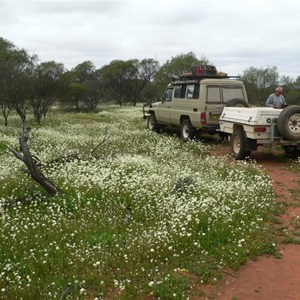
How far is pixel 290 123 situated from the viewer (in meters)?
11.6

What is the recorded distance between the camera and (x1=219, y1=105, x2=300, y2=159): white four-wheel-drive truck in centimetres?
1150

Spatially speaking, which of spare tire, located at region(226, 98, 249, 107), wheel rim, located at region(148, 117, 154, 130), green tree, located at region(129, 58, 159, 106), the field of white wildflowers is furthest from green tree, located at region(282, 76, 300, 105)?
the field of white wildflowers

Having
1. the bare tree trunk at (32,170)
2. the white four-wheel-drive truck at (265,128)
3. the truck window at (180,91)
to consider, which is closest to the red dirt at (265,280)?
the bare tree trunk at (32,170)

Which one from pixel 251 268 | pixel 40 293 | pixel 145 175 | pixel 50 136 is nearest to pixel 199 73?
pixel 50 136

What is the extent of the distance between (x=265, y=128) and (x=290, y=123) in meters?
0.73

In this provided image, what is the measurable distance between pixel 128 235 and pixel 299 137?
742cm

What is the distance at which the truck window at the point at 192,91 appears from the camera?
641 inches

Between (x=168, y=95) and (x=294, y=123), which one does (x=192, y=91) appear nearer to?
(x=168, y=95)

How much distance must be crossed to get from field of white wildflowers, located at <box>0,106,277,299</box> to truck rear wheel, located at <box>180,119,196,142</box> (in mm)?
6470

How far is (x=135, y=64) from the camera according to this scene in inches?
2653

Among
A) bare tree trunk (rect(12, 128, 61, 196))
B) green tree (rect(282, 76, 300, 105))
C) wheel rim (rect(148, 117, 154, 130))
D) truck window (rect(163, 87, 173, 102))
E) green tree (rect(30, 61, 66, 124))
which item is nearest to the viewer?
bare tree trunk (rect(12, 128, 61, 196))

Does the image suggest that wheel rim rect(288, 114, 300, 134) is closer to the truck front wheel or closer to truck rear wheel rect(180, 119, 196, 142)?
the truck front wheel

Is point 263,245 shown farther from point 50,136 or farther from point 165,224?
point 50,136

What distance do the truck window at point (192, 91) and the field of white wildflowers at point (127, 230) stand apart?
6452mm
